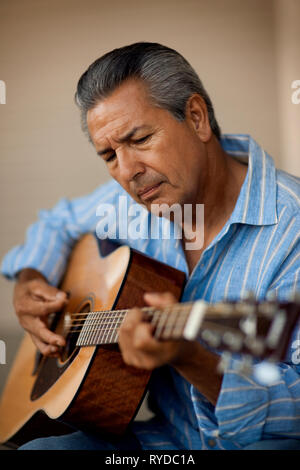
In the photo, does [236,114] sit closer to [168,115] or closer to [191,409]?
[168,115]

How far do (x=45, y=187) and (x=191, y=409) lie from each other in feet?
4.14

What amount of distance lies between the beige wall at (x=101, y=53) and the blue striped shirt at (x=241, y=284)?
0.60 metres

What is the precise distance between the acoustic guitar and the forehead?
0.29 metres

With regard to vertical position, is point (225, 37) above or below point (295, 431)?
above

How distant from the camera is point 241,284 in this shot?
44.4 inches

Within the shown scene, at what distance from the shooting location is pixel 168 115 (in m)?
1.17

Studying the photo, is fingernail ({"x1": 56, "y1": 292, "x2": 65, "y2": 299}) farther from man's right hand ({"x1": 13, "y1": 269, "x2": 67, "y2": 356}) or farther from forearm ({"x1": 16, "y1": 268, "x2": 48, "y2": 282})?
forearm ({"x1": 16, "y1": 268, "x2": 48, "y2": 282})

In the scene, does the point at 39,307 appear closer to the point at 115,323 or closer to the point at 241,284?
the point at 115,323

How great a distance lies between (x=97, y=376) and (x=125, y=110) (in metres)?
0.60

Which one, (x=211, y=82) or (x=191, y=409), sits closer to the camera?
(x=191, y=409)

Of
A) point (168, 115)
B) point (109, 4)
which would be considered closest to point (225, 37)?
point (109, 4)
